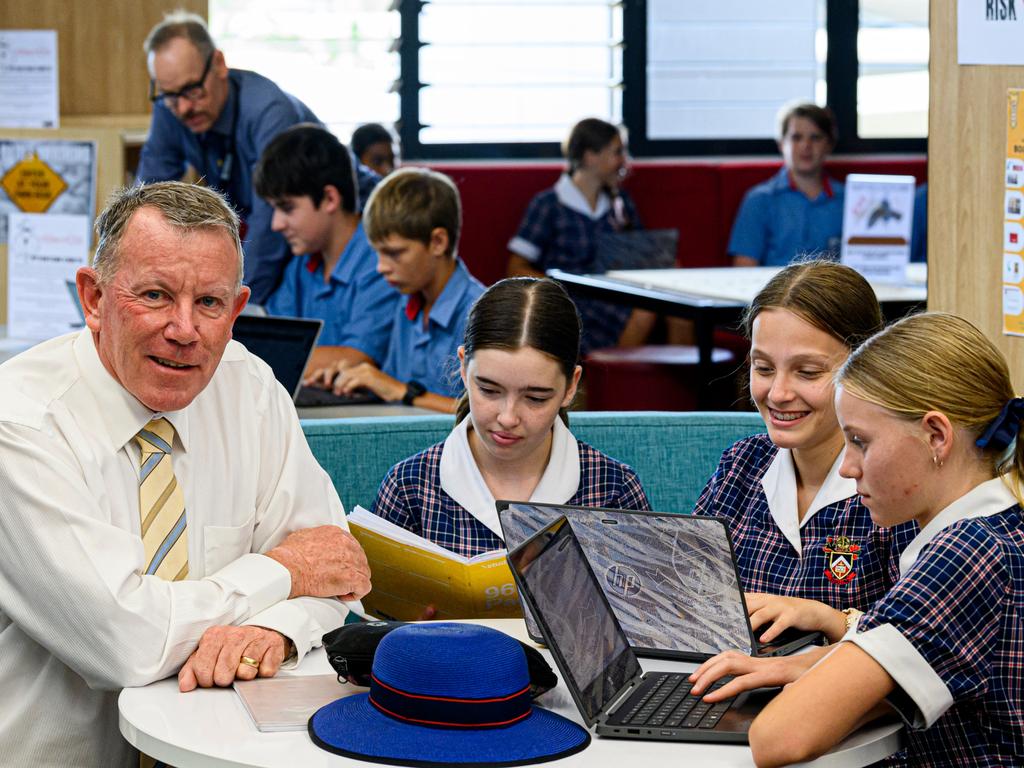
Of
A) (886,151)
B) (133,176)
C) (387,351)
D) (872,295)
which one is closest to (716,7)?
(886,151)

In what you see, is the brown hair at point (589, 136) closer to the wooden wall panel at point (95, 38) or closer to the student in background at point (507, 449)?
the wooden wall panel at point (95, 38)

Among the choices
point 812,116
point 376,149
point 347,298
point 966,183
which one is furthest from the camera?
point 812,116

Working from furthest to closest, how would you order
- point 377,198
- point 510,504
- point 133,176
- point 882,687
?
point 133,176 < point 377,198 < point 510,504 < point 882,687

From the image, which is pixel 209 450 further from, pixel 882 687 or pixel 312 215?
pixel 312 215

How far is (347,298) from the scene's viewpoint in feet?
13.8

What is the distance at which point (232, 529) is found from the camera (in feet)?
7.13

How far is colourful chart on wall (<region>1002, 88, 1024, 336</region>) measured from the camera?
2762 mm

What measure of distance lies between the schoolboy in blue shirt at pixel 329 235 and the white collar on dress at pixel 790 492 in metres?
1.82

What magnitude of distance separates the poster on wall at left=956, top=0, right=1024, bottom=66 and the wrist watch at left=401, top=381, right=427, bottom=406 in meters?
1.58

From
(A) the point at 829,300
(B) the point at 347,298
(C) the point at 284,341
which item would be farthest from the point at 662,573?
(B) the point at 347,298

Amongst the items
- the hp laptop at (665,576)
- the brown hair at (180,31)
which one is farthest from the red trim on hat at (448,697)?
the brown hair at (180,31)

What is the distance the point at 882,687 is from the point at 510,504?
0.52 meters

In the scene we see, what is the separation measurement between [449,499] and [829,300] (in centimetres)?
76

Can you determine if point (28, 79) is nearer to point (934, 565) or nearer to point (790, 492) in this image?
point (790, 492)
